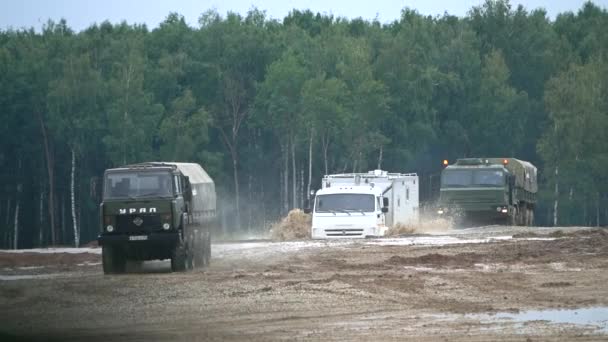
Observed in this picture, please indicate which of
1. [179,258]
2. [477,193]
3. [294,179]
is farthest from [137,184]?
[294,179]

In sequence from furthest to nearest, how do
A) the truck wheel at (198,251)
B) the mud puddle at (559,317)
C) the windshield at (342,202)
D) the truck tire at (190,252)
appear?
1. the windshield at (342,202)
2. the truck wheel at (198,251)
3. the truck tire at (190,252)
4. the mud puddle at (559,317)

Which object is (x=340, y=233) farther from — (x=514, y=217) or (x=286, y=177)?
(x=286, y=177)

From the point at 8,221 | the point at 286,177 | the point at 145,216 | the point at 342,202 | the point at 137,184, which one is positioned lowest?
the point at 8,221

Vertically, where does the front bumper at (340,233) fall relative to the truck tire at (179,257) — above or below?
below

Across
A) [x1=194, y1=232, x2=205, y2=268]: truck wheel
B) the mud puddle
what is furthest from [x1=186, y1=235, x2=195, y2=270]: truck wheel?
the mud puddle

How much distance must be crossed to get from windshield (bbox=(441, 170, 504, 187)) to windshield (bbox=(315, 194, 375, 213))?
11.0 m

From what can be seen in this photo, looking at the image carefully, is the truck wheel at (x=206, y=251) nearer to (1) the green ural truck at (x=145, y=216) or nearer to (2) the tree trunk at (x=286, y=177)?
(1) the green ural truck at (x=145, y=216)

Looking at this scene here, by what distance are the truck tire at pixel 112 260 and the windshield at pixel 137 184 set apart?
113cm

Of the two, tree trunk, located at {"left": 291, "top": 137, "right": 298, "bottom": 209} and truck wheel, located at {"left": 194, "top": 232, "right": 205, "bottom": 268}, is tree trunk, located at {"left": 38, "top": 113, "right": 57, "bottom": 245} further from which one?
truck wheel, located at {"left": 194, "top": 232, "right": 205, "bottom": 268}

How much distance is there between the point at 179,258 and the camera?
3091 cm

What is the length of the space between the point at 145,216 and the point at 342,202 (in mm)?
17366

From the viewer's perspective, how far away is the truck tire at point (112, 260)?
30.6 metres

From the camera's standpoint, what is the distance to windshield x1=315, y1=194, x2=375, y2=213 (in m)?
47.0

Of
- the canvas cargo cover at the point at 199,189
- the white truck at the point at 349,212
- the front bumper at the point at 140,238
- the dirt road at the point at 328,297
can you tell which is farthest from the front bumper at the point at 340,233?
the front bumper at the point at 140,238
